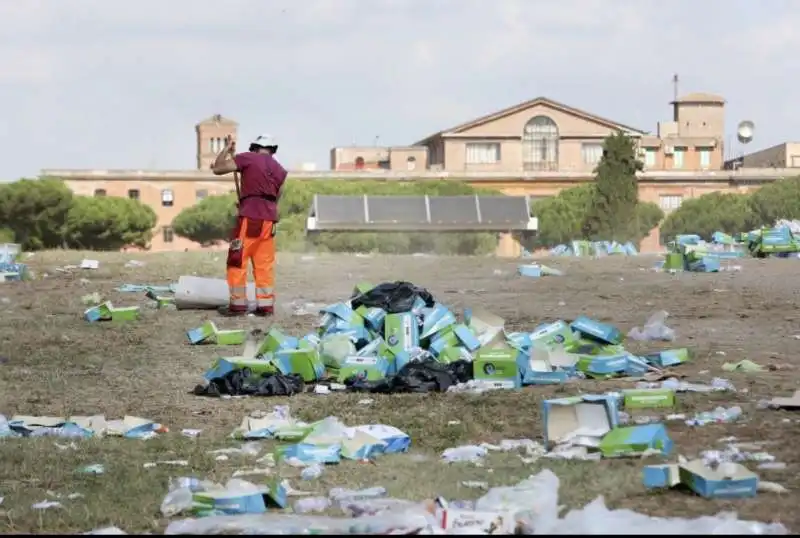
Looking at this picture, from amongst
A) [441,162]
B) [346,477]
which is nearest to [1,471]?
[346,477]

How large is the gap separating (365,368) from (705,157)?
8551 cm

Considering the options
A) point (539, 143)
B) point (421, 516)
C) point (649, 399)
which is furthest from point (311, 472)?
point (539, 143)

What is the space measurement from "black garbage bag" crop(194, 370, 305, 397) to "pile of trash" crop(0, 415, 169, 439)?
3.37 feet

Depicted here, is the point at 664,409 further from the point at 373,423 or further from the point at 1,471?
the point at 1,471

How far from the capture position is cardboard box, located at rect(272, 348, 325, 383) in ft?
27.0

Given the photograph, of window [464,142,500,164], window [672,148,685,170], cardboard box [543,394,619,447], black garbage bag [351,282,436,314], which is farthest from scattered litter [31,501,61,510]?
window [672,148,685,170]

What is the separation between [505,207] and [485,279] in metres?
23.3

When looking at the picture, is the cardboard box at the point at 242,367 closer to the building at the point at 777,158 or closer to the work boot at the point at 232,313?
the work boot at the point at 232,313

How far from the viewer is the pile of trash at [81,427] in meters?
6.59

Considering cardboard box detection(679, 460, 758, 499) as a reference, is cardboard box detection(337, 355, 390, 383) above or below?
below

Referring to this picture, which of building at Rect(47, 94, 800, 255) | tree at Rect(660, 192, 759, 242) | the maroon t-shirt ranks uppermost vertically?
building at Rect(47, 94, 800, 255)

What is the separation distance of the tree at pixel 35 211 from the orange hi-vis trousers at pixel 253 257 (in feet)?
129

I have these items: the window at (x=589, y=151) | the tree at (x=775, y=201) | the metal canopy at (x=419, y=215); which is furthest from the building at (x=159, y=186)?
the metal canopy at (x=419, y=215)

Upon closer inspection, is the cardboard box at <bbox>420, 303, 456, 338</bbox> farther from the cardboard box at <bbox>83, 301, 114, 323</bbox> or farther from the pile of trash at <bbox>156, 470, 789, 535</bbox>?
the cardboard box at <bbox>83, 301, 114, 323</bbox>
